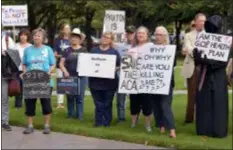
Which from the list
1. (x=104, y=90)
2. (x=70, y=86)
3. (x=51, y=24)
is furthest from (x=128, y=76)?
(x=51, y=24)

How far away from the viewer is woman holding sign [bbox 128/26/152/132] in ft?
30.1

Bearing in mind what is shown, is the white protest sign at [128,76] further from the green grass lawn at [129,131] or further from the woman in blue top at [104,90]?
the green grass lawn at [129,131]

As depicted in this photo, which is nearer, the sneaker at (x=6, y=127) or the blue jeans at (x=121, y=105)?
the sneaker at (x=6, y=127)

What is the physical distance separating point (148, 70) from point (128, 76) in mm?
427

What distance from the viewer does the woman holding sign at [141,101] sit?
9164 millimetres

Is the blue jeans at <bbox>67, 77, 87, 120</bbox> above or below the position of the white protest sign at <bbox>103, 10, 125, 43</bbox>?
below

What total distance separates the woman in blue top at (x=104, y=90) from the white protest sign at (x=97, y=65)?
9 centimetres

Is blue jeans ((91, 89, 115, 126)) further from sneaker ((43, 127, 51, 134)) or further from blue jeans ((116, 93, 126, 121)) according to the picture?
sneaker ((43, 127, 51, 134))

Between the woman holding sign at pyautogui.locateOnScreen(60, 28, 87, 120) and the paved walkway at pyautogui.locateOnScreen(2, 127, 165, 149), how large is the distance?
5.06 feet

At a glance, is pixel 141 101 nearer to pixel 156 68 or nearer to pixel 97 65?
pixel 156 68

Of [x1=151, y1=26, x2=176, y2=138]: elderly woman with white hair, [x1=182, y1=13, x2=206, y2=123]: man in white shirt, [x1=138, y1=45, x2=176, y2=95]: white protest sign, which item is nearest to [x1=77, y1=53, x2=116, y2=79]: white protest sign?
[x1=138, y1=45, x2=176, y2=95]: white protest sign

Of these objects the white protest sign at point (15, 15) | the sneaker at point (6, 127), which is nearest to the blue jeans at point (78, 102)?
the sneaker at point (6, 127)

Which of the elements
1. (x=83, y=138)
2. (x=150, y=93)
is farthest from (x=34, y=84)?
(x=150, y=93)

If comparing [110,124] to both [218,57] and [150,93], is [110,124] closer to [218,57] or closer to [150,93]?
[150,93]
